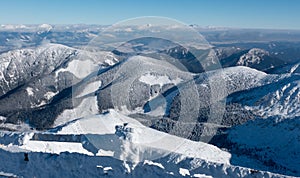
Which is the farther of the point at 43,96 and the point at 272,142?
the point at 43,96

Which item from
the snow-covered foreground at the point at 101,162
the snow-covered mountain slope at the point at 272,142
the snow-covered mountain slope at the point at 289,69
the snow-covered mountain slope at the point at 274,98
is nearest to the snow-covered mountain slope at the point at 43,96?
the snow-covered mountain slope at the point at 274,98

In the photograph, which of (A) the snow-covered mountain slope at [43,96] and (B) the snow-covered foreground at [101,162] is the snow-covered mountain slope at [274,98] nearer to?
(B) the snow-covered foreground at [101,162]

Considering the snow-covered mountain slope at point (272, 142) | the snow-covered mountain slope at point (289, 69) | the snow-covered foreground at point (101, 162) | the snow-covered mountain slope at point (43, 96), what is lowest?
the snow-covered mountain slope at point (43, 96)

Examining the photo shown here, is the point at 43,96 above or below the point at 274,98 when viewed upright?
below

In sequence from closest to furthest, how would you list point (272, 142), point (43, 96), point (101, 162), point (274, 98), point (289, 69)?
1. point (101, 162)
2. point (272, 142)
3. point (274, 98)
4. point (43, 96)
5. point (289, 69)

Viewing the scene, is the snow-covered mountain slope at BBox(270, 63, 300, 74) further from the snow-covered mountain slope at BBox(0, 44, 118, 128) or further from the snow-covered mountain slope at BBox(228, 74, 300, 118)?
the snow-covered mountain slope at BBox(0, 44, 118, 128)

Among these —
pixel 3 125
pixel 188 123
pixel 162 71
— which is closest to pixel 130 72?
pixel 162 71

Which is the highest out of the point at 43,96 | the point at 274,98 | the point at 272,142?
the point at 274,98

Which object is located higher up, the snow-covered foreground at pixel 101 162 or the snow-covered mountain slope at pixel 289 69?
the snow-covered foreground at pixel 101 162

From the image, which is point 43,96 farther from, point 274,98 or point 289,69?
point 289,69

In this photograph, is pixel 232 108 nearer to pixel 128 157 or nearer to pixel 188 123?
pixel 188 123

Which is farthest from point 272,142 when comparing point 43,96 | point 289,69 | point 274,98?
point 43,96
